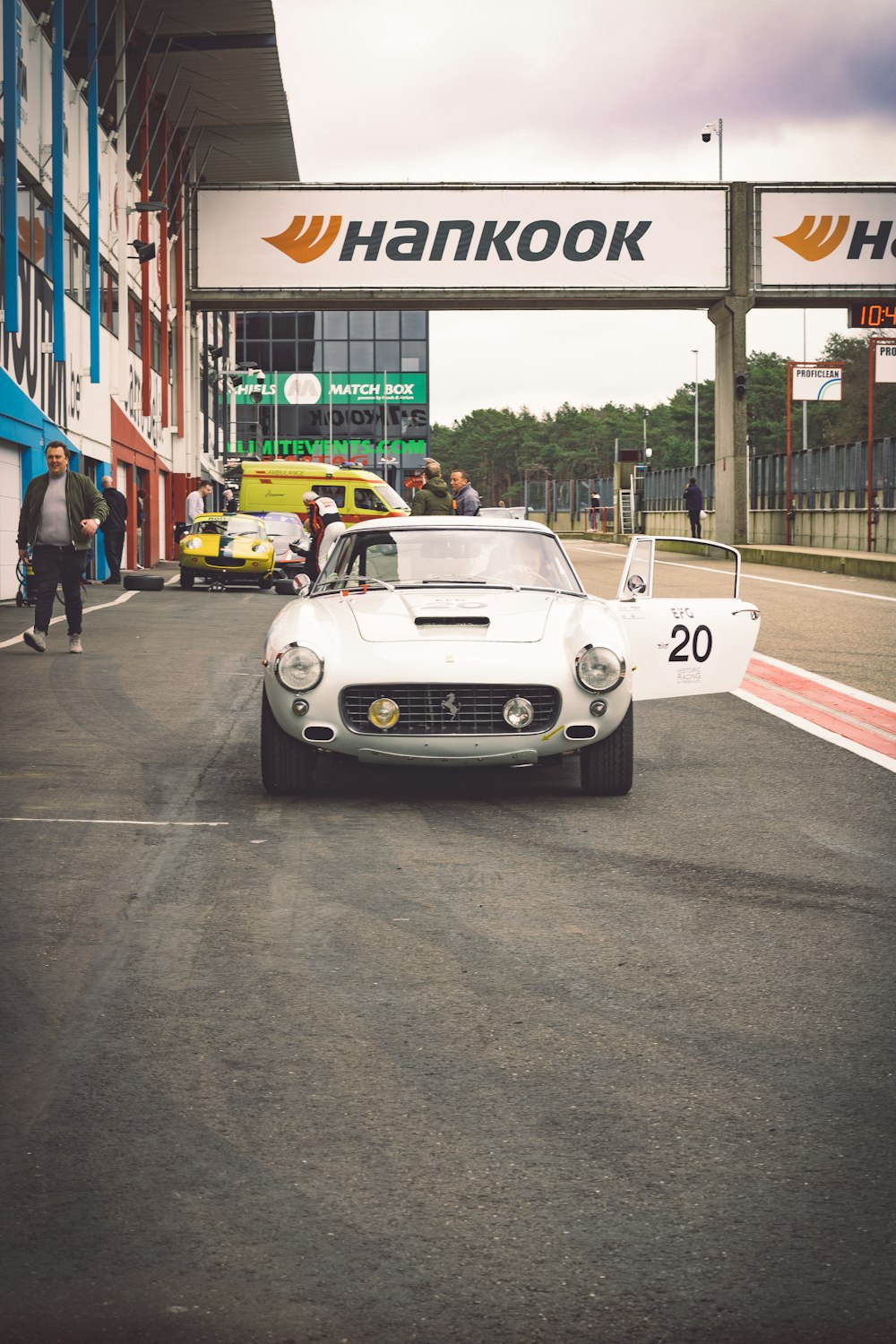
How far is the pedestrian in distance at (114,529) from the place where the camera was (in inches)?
990

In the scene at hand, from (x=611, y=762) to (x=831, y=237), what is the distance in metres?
32.7

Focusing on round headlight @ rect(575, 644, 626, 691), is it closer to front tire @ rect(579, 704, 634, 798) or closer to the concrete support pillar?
front tire @ rect(579, 704, 634, 798)

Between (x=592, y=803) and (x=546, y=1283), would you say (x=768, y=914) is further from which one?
(x=546, y=1283)

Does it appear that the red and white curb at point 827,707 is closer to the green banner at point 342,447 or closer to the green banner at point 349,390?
the green banner at point 342,447

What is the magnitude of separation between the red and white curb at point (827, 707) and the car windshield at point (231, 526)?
41.2ft

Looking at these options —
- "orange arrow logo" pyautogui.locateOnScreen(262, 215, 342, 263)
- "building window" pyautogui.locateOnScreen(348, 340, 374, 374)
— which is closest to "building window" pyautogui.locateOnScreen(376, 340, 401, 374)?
"building window" pyautogui.locateOnScreen(348, 340, 374, 374)

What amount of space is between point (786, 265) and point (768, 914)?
34.1 m

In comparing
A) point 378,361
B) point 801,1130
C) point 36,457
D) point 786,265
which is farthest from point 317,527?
point 378,361

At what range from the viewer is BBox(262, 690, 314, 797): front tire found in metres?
7.09

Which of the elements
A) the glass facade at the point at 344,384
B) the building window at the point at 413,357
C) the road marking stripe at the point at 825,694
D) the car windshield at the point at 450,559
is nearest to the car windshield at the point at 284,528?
the road marking stripe at the point at 825,694

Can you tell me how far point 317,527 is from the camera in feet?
84.5

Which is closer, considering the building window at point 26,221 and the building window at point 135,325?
the building window at point 26,221

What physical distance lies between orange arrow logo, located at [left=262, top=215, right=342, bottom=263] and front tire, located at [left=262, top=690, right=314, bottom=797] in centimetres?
3093

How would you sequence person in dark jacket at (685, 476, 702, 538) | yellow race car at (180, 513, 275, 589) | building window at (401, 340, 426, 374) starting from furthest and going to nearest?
building window at (401, 340, 426, 374)
person in dark jacket at (685, 476, 702, 538)
yellow race car at (180, 513, 275, 589)
